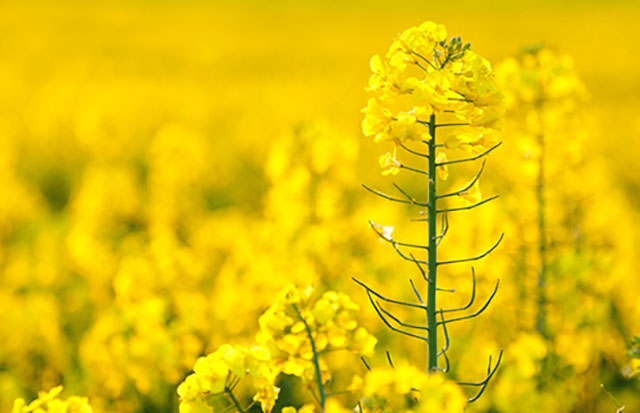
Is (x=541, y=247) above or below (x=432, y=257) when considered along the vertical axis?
below

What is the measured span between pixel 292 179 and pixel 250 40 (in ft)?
75.0

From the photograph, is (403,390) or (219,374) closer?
(403,390)

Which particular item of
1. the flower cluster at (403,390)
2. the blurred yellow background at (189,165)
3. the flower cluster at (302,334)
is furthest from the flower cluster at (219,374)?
the blurred yellow background at (189,165)

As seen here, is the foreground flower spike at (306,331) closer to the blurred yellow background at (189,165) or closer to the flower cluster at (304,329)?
the flower cluster at (304,329)

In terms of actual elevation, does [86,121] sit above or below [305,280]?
above

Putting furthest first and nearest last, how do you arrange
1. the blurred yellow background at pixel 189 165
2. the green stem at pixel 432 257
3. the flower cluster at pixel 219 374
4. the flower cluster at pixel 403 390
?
the blurred yellow background at pixel 189 165
the green stem at pixel 432 257
the flower cluster at pixel 219 374
the flower cluster at pixel 403 390

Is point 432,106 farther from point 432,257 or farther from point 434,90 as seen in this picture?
point 432,257

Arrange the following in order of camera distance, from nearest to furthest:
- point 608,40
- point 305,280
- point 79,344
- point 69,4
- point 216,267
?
point 305,280
point 79,344
point 216,267
point 608,40
point 69,4

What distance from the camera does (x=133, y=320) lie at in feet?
12.3

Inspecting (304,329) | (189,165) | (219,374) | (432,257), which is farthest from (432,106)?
(189,165)

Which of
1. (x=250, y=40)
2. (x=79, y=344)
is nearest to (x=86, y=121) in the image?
(x=79, y=344)

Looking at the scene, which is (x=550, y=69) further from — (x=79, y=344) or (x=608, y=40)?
(x=608, y=40)

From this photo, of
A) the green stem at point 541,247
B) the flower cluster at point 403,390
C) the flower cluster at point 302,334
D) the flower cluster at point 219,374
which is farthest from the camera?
the green stem at point 541,247

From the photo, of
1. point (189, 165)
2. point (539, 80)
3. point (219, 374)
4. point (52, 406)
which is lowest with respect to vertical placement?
point (52, 406)
